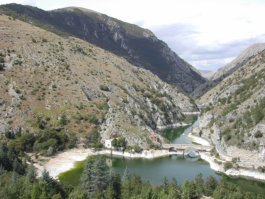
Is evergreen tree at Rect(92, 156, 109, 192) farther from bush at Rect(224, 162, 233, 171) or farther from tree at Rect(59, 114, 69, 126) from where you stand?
tree at Rect(59, 114, 69, 126)

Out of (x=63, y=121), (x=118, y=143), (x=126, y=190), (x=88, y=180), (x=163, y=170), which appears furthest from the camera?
(x=63, y=121)

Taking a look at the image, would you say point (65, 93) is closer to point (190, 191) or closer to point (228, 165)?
point (228, 165)

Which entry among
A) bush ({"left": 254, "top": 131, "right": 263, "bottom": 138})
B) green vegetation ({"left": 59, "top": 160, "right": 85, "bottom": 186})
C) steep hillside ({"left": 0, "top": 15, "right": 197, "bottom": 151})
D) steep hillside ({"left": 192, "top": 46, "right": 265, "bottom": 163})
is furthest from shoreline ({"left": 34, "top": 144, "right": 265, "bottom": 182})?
bush ({"left": 254, "top": 131, "right": 263, "bottom": 138})

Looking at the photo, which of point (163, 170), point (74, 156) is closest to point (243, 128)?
point (163, 170)

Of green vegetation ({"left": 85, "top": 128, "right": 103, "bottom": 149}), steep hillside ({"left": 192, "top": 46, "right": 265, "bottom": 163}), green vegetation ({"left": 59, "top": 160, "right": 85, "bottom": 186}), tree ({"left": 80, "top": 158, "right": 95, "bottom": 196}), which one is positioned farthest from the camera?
green vegetation ({"left": 85, "top": 128, "right": 103, "bottom": 149})

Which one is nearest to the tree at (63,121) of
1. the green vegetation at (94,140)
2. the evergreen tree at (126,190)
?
the green vegetation at (94,140)

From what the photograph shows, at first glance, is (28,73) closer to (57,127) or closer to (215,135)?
(57,127)

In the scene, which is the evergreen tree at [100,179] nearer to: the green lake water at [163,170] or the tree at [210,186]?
the green lake water at [163,170]

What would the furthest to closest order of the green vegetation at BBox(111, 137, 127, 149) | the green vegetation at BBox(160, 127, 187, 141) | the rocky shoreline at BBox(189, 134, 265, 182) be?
the green vegetation at BBox(160, 127, 187, 141) → the green vegetation at BBox(111, 137, 127, 149) → the rocky shoreline at BBox(189, 134, 265, 182)

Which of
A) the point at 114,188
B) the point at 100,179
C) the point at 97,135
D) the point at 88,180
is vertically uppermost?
the point at 97,135

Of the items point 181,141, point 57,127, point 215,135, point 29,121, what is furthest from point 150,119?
point 29,121
